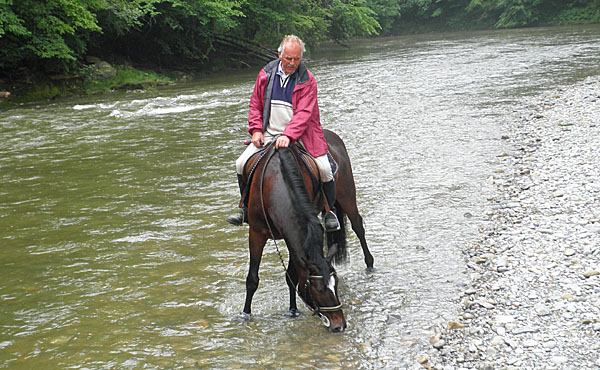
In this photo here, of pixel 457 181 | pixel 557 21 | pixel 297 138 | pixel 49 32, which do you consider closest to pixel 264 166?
pixel 297 138

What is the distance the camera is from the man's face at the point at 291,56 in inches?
200

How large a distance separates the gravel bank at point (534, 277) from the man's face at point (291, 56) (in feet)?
8.51

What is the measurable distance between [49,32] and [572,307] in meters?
22.4

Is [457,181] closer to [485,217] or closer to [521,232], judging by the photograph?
[485,217]

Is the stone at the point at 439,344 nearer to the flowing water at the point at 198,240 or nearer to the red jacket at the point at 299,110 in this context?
the flowing water at the point at 198,240

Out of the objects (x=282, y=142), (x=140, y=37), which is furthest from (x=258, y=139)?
(x=140, y=37)

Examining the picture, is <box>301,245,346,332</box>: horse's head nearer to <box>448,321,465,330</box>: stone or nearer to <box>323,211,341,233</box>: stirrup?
<box>323,211,341,233</box>: stirrup

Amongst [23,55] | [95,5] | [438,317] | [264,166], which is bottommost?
[438,317]

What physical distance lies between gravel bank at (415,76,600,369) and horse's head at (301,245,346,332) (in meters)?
0.70

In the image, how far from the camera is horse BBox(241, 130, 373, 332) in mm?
4461

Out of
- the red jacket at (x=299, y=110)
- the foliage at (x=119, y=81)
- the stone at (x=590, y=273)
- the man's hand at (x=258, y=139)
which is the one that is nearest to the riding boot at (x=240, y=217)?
the man's hand at (x=258, y=139)

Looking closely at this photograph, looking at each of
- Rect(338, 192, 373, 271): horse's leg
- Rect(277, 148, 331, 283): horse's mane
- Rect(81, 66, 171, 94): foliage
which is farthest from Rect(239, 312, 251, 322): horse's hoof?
Rect(81, 66, 171, 94): foliage

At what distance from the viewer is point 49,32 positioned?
73.7 feet

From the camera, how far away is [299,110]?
5.20 m
